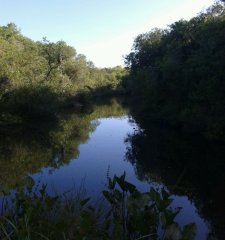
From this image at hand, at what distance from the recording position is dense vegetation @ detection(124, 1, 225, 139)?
71.3 feet

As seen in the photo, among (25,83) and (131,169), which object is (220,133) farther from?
(25,83)

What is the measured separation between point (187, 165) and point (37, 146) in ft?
32.8

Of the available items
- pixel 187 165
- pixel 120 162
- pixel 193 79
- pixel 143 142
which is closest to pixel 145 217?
pixel 187 165

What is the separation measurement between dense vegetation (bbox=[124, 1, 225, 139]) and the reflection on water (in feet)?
5.36

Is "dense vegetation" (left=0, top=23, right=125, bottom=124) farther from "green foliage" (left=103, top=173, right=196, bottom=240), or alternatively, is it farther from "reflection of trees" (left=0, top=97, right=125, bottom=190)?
"green foliage" (left=103, top=173, right=196, bottom=240)

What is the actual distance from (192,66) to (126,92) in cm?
5747

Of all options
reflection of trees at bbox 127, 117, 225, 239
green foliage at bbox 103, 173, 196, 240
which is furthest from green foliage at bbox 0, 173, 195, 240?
reflection of trees at bbox 127, 117, 225, 239

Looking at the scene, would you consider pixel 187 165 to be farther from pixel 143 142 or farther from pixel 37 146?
pixel 37 146

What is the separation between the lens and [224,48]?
21672 mm

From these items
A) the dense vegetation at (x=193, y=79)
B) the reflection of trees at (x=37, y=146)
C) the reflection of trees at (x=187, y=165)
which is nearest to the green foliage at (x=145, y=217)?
the reflection of trees at (x=187, y=165)

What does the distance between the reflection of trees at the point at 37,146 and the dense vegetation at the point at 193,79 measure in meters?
6.96

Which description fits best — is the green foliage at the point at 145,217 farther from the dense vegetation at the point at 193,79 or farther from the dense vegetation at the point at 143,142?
the dense vegetation at the point at 193,79

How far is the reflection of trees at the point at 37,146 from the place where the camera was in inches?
651

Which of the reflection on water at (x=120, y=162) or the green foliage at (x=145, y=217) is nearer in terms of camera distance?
the green foliage at (x=145, y=217)
